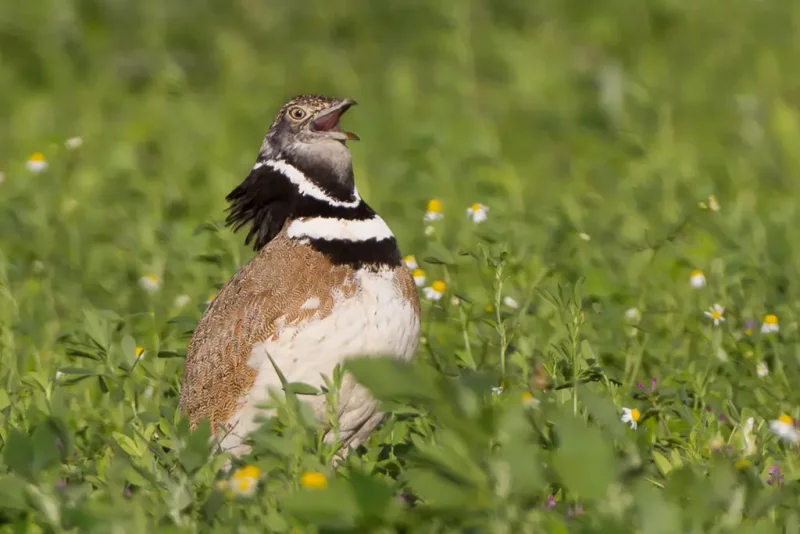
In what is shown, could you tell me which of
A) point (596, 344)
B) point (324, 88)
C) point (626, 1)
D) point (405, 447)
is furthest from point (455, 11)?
point (405, 447)

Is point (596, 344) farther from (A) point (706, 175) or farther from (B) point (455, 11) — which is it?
(B) point (455, 11)

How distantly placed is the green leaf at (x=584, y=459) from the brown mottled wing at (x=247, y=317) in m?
1.59

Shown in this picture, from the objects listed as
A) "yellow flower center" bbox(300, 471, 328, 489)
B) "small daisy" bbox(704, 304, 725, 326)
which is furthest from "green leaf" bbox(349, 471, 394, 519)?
"small daisy" bbox(704, 304, 725, 326)

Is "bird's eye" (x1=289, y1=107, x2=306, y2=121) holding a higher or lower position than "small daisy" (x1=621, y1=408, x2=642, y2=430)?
higher

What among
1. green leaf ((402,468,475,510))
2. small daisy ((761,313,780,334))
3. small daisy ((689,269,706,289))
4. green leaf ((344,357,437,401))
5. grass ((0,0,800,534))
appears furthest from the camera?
small daisy ((689,269,706,289))

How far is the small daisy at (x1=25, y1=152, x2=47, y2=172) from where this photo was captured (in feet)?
25.1

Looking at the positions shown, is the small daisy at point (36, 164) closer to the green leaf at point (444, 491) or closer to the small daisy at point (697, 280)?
the small daisy at point (697, 280)

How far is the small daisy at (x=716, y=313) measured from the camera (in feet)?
19.3

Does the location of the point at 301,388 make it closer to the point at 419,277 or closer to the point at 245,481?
the point at 245,481

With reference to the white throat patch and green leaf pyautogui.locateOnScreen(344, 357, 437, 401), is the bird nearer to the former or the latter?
the white throat patch

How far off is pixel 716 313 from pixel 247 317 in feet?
6.56

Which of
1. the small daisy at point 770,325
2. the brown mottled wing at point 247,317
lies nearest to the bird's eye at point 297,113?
the brown mottled wing at point 247,317

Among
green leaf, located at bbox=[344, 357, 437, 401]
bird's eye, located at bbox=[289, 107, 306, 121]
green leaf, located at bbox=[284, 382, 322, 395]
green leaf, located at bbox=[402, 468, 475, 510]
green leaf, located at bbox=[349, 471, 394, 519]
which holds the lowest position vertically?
green leaf, located at bbox=[284, 382, 322, 395]

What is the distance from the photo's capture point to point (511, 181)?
26.3 ft
